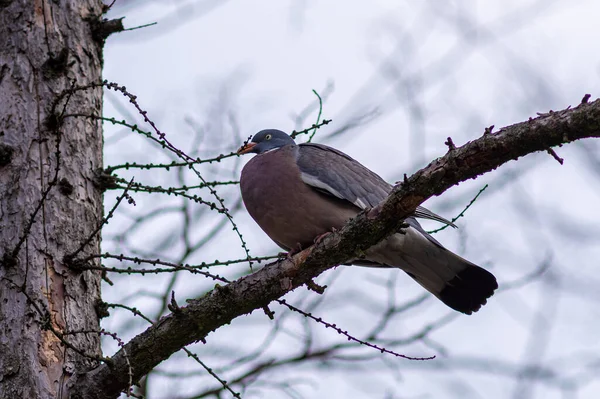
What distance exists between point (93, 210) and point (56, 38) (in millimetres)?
903

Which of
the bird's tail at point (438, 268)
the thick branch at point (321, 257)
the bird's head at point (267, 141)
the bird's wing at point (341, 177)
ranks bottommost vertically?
the thick branch at point (321, 257)

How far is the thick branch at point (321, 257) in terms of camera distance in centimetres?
265

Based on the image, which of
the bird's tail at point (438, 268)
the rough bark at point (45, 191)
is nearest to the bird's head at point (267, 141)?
the bird's tail at point (438, 268)

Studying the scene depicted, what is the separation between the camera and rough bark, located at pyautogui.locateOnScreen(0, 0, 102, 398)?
3.10m

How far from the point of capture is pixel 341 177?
4.37 m

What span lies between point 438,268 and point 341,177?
73 centimetres

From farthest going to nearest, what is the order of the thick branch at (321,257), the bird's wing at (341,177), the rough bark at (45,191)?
1. the bird's wing at (341,177)
2. the rough bark at (45,191)
3. the thick branch at (321,257)

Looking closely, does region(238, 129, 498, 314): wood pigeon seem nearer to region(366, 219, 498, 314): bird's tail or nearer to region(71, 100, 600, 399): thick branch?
region(366, 219, 498, 314): bird's tail

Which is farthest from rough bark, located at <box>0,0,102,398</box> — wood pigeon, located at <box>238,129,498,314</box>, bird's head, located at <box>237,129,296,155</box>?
bird's head, located at <box>237,129,296,155</box>

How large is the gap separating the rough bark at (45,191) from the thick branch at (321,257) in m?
0.22

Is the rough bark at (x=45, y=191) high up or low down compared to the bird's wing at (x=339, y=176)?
down

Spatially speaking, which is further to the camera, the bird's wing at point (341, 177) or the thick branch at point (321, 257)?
the bird's wing at point (341, 177)

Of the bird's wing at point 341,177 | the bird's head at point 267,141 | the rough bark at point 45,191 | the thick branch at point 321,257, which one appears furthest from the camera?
the bird's head at point 267,141

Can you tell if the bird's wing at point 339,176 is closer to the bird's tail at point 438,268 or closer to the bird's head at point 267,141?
the bird's tail at point 438,268
